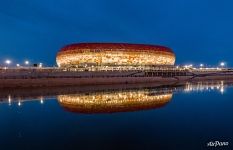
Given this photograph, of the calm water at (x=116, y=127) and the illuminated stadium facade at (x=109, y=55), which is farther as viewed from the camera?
the illuminated stadium facade at (x=109, y=55)

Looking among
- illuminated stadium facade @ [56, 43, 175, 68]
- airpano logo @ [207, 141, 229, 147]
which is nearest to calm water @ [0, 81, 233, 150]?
airpano logo @ [207, 141, 229, 147]

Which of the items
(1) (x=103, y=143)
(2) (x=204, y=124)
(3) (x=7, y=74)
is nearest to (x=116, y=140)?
(1) (x=103, y=143)

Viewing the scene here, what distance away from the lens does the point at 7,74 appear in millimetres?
37906

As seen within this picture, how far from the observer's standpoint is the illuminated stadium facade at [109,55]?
6781cm

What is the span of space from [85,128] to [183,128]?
3.69 meters

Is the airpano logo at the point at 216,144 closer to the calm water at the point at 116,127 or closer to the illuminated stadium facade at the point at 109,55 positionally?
the calm water at the point at 116,127

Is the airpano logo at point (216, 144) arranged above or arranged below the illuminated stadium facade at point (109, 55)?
below

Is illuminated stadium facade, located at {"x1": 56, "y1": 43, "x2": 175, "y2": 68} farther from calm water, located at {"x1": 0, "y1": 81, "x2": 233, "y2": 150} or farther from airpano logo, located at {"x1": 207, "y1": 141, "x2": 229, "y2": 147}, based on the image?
airpano logo, located at {"x1": 207, "y1": 141, "x2": 229, "y2": 147}

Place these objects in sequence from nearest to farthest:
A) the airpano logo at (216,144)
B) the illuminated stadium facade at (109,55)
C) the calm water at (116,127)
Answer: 1. the airpano logo at (216,144)
2. the calm water at (116,127)
3. the illuminated stadium facade at (109,55)

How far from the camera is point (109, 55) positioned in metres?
67.9

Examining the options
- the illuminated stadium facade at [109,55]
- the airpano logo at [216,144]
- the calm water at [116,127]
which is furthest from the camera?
the illuminated stadium facade at [109,55]

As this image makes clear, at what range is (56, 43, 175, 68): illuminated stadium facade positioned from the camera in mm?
67812

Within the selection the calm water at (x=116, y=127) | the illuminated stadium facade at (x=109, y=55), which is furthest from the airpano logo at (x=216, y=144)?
the illuminated stadium facade at (x=109, y=55)

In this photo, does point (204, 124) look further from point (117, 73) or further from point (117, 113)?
point (117, 73)
